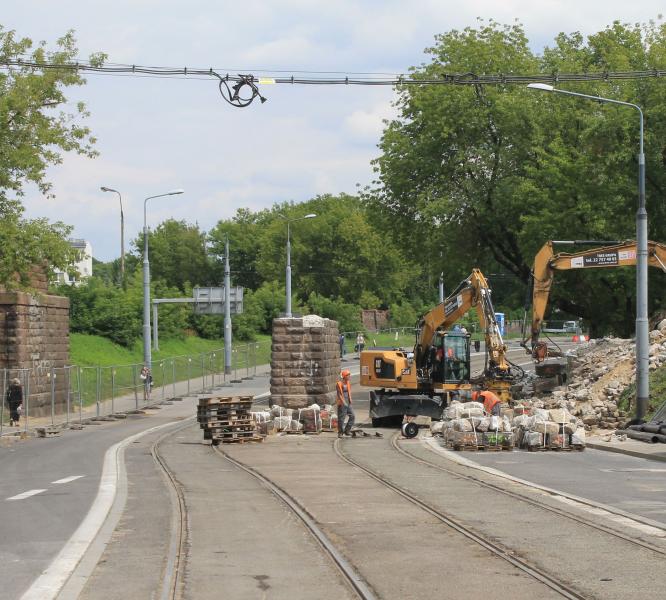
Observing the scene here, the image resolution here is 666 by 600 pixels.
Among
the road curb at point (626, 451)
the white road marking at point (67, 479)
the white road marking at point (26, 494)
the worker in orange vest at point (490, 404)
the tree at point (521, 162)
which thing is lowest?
the road curb at point (626, 451)

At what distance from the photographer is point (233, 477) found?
1822cm

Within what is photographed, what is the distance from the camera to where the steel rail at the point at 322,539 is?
873 cm

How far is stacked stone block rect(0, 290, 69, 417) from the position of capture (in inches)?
1470

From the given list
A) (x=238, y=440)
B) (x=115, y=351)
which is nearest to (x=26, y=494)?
(x=238, y=440)

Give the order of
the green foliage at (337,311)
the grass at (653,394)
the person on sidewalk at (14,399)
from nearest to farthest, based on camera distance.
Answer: the grass at (653,394) < the person on sidewalk at (14,399) < the green foliage at (337,311)

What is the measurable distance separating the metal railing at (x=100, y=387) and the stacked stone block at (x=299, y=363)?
226 inches

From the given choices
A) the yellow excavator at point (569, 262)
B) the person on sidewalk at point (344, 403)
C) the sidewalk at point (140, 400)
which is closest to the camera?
the person on sidewalk at point (344, 403)

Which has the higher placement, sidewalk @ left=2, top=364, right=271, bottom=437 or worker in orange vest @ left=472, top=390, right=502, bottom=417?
worker in orange vest @ left=472, top=390, right=502, bottom=417

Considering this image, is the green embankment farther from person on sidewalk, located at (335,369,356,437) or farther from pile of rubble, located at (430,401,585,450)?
pile of rubble, located at (430,401,585,450)

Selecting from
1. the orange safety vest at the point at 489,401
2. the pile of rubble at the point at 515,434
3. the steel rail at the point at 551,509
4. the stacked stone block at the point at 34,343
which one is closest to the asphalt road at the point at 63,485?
the pile of rubble at the point at 515,434

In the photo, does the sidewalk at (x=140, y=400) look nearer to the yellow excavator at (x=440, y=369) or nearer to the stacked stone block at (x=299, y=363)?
the stacked stone block at (x=299, y=363)

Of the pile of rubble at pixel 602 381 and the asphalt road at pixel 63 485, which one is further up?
the pile of rubble at pixel 602 381

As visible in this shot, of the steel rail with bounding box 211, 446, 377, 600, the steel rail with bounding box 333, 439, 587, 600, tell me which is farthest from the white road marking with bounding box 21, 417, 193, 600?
the steel rail with bounding box 333, 439, 587, 600

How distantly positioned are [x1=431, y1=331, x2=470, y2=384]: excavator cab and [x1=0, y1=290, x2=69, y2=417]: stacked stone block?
11.8 meters
